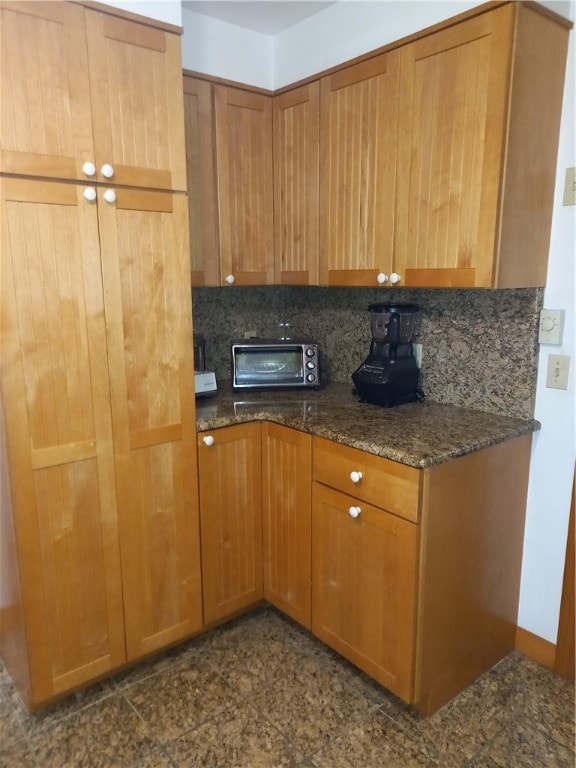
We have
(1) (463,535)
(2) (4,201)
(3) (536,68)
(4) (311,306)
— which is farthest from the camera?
(4) (311,306)

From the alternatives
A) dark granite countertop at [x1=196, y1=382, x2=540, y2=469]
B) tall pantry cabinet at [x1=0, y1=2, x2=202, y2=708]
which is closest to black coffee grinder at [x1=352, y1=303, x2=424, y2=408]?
dark granite countertop at [x1=196, y1=382, x2=540, y2=469]

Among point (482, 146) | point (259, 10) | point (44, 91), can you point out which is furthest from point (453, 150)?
point (44, 91)

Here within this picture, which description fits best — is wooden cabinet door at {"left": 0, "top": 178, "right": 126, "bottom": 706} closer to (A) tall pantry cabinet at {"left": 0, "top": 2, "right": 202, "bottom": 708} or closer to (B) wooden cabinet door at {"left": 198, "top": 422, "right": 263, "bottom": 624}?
(A) tall pantry cabinet at {"left": 0, "top": 2, "right": 202, "bottom": 708}

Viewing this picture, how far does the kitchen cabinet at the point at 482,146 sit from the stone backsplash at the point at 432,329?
0.72 feet

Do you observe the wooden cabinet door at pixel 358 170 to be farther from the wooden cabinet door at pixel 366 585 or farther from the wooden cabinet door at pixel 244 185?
the wooden cabinet door at pixel 366 585


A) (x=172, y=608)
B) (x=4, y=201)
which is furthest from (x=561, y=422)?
(x=4, y=201)

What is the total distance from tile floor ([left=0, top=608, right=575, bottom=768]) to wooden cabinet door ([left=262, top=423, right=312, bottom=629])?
0.80 feet

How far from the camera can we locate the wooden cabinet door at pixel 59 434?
156 cm

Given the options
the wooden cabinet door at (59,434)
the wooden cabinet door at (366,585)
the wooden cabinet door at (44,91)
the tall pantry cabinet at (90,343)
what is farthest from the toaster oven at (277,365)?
the wooden cabinet door at (44,91)

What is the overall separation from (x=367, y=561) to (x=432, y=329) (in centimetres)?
97

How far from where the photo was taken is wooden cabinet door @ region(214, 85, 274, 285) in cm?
224

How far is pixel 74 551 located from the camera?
1.78 metres

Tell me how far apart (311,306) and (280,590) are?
1.38 metres

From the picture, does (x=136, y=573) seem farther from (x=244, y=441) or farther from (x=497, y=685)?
(x=497, y=685)
